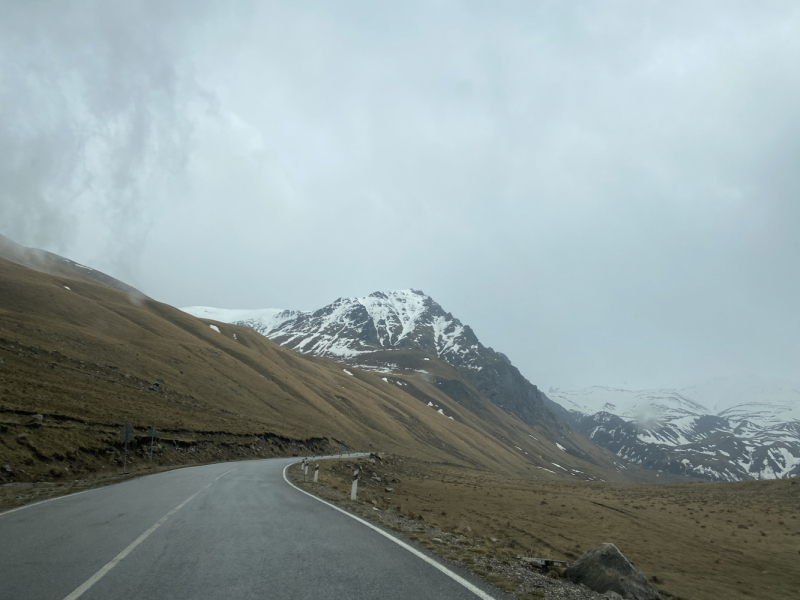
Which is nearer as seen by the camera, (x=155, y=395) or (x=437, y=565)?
(x=437, y=565)

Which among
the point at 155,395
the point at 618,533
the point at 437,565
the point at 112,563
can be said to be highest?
the point at 437,565

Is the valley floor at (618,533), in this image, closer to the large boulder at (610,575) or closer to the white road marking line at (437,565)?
the white road marking line at (437,565)

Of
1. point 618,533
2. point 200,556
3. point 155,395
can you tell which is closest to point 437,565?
point 200,556

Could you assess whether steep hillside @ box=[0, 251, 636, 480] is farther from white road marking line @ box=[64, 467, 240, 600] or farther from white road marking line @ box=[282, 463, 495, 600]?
white road marking line @ box=[282, 463, 495, 600]

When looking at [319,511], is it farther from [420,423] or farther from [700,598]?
[420,423]

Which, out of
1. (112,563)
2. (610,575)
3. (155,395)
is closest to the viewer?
(112,563)

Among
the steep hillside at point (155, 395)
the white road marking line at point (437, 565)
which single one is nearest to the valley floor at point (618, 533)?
the white road marking line at point (437, 565)

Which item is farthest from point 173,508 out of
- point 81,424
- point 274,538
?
point 81,424

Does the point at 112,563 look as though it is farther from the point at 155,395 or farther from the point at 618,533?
the point at 155,395

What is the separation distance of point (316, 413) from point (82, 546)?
246 feet

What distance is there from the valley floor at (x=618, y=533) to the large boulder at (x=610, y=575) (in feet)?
4.34

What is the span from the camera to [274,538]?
355 inches

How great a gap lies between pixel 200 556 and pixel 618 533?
805 inches

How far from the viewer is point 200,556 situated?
7.38 meters
